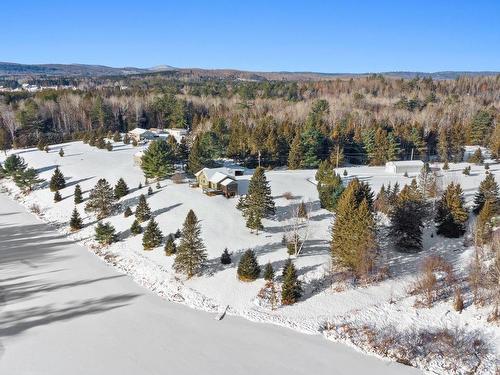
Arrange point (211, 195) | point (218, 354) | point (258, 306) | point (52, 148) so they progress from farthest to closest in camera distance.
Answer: point (52, 148)
point (211, 195)
point (258, 306)
point (218, 354)

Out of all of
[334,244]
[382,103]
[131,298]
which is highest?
[382,103]

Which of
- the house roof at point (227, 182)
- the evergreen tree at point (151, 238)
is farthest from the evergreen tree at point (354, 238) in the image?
the house roof at point (227, 182)

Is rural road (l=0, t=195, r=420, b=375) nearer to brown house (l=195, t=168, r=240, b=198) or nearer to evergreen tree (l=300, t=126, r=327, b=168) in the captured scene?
brown house (l=195, t=168, r=240, b=198)

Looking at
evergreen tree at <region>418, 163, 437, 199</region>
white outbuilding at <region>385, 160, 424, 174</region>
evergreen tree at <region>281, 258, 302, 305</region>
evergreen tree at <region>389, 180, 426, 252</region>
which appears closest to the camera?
evergreen tree at <region>281, 258, 302, 305</region>

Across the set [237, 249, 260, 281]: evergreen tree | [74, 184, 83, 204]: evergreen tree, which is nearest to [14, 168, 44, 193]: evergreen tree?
[74, 184, 83, 204]: evergreen tree

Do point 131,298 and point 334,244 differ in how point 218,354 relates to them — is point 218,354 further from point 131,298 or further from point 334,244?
point 334,244

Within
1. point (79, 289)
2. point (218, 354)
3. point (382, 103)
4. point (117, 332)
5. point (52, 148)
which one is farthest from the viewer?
point (382, 103)

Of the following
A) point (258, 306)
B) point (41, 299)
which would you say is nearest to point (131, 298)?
point (41, 299)
